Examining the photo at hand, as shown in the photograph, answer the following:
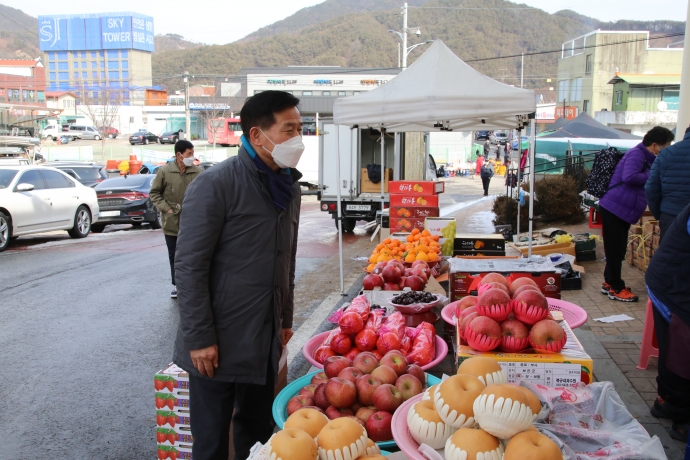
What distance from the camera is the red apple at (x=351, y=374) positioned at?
3.30 metres

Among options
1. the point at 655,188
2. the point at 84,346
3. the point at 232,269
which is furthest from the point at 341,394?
the point at 655,188

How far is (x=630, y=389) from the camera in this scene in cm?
455

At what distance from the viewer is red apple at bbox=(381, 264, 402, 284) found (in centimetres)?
589

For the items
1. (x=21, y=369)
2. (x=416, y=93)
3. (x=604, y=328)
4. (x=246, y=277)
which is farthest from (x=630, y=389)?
(x=21, y=369)

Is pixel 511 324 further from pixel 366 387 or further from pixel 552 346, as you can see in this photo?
pixel 366 387

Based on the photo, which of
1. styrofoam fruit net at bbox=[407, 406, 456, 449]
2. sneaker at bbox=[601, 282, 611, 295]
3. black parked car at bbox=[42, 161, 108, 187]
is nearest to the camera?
styrofoam fruit net at bbox=[407, 406, 456, 449]

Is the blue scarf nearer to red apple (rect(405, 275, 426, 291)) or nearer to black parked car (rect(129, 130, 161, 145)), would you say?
red apple (rect(405, 275, 426, 291))

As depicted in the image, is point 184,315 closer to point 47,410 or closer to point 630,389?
point 47,410

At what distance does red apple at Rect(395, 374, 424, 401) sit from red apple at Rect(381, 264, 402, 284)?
2.63 meters

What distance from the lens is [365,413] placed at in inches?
122

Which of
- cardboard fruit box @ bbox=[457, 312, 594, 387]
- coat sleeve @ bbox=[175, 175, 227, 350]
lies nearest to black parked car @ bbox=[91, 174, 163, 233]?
coat sleeve @ bbox=[175, 175, 227, 350]

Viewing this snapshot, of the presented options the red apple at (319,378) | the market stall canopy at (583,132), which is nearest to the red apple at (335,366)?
the red apple at (319,378)

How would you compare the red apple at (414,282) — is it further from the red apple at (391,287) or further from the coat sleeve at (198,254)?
the coat sleeve at (198,254)

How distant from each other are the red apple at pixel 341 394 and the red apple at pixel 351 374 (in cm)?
8
